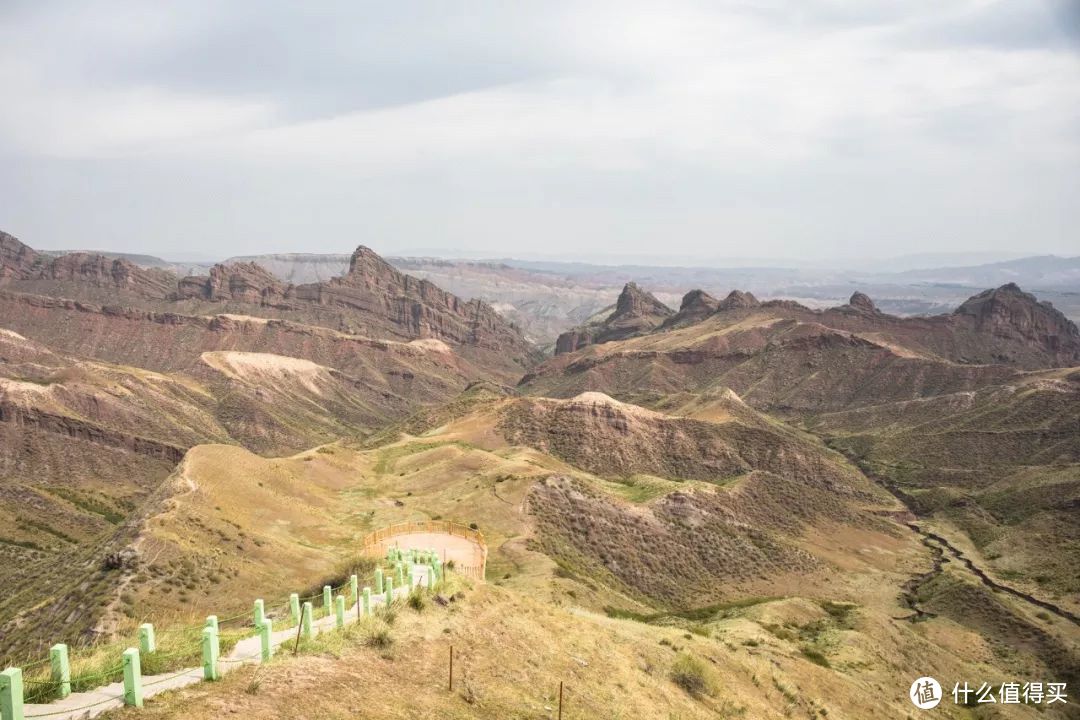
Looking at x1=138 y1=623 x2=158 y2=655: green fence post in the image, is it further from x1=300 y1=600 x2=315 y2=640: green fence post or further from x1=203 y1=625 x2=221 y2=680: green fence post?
x1=300 y1=600 x2=315 y2=640: green fence post

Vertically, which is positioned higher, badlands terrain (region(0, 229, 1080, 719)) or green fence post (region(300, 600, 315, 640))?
green fence post (region(300, 600, 315, 640))

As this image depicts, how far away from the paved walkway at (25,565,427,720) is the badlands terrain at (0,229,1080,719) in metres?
0.74

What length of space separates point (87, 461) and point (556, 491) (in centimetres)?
9455

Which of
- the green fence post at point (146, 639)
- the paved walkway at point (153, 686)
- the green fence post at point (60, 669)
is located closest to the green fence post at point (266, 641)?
the paved walkway at point (153, 686)

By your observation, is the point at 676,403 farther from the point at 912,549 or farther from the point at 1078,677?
the point at 1078,677

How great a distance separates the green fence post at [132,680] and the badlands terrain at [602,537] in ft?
1.14

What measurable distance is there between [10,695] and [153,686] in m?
3.72

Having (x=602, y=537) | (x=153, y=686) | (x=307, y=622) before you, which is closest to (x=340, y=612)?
(x=307, y=622)

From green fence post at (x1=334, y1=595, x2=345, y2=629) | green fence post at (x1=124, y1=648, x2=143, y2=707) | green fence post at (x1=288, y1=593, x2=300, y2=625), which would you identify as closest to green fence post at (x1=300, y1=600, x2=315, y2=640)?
green fence post at (x1=288, y1=593, x2=300, y2=625)

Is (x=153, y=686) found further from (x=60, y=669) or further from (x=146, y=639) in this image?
(x=60, y=669)

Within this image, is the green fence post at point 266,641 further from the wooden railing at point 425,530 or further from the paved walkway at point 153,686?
the wooden railing at point 425,530

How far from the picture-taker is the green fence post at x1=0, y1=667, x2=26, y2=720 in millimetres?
13469

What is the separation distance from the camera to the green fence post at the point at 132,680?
15266mm

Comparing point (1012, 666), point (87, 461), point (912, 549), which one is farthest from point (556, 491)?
point (87, 461)
